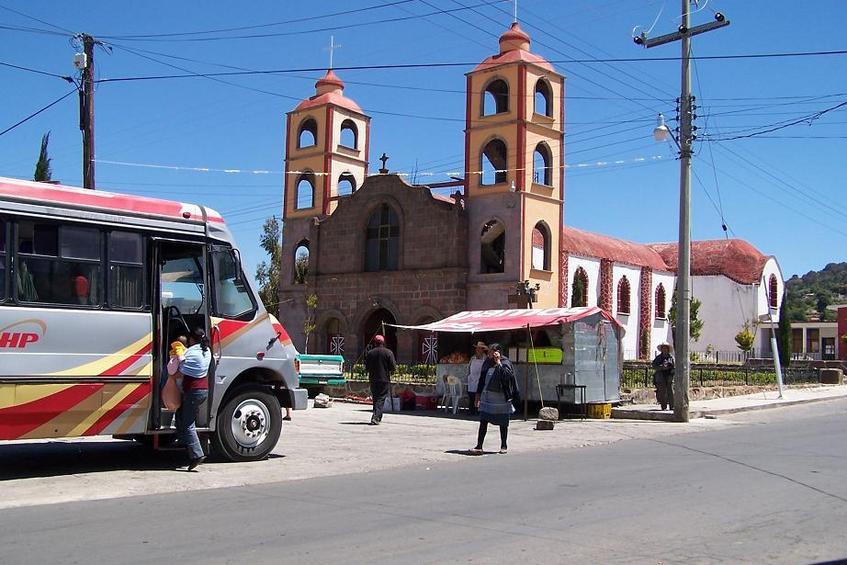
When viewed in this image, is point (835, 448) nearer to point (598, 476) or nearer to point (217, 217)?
point (598, 476)

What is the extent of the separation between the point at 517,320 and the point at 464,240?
16131mm

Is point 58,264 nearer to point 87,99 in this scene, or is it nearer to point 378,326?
point 87,99

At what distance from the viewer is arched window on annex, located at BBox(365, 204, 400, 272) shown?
39.4m

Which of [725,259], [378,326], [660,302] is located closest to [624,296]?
[660,302]

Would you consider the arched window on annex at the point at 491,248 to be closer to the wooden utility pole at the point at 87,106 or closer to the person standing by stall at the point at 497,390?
the wooden utility pole at the point at 87,106

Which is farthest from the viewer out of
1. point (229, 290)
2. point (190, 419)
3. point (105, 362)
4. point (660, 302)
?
point (660, 302)

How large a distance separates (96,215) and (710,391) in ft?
70.6

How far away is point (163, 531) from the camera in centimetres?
728

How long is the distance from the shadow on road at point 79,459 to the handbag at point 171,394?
3.00 feet

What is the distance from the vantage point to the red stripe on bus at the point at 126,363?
33.5ft

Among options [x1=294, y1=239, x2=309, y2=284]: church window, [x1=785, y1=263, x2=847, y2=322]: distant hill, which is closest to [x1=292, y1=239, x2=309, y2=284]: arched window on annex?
[x1=294, y1=239, x2=309, y2=284]: church window

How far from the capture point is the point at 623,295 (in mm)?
44750

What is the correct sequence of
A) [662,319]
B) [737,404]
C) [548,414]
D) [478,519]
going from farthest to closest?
[662,319] → [737,404] → [548,414] → [478,519]

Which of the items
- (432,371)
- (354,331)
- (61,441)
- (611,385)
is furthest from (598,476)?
(354,331)
